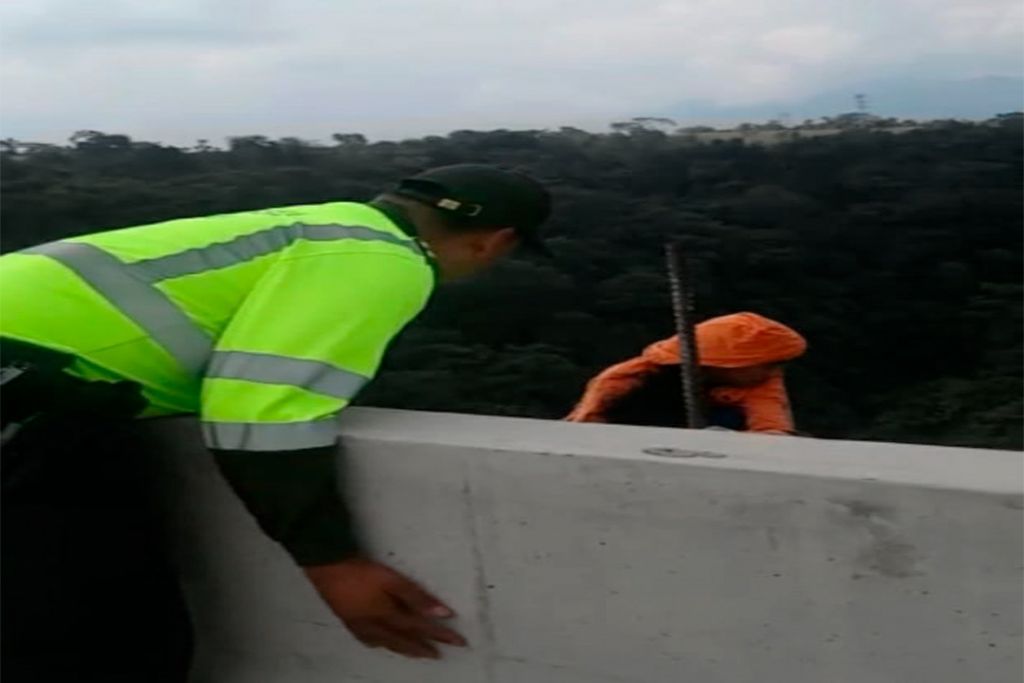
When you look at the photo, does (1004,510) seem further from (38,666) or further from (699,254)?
(699,254)

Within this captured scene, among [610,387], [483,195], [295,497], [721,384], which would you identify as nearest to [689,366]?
[721,384]

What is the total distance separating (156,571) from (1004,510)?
5.50ft

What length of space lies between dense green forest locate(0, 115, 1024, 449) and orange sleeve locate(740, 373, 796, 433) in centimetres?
256

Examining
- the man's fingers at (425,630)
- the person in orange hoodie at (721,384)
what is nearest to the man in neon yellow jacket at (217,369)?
the man's fingers at (425,630)

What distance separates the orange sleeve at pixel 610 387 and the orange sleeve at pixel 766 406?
0.39m

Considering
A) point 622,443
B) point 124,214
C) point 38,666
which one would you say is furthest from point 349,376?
point 124,214

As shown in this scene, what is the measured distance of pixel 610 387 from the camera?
6328mm

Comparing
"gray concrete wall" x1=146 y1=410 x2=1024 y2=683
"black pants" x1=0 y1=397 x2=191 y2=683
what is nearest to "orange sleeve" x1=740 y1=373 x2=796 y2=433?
"gray concrete wall" x1=146 y1=410 x2=1024 y2=683

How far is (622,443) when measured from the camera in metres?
3.21

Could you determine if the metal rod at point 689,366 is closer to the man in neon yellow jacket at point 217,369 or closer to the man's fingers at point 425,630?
the man's fingers at point 425,630

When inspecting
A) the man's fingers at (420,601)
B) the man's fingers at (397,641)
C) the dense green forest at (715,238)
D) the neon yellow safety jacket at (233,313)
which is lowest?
the dense green forest at (715,238)

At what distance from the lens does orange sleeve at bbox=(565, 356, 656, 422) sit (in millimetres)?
6230

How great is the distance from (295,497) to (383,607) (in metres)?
0.34

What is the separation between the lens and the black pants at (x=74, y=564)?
3.10 metres
